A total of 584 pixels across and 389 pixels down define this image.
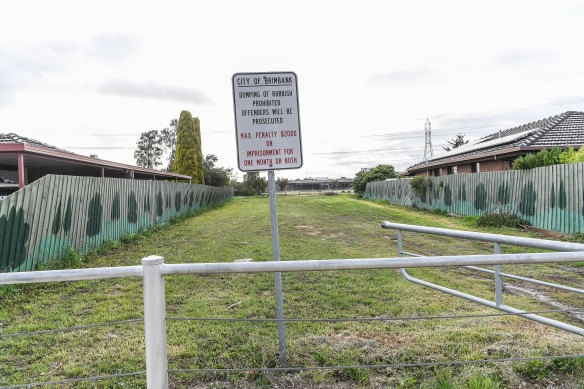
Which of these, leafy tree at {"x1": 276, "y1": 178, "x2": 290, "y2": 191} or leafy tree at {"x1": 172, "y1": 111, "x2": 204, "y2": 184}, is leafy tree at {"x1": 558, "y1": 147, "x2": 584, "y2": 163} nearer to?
leafy tree at {"x1": 172, "y1": 111, "x2": 204, "y2": 184}

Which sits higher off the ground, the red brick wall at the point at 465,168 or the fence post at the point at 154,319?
the red brick wall at the point at 465,168

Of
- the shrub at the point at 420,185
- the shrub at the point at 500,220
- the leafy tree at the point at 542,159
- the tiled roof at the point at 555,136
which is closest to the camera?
the leafy tree at the point at 542,159

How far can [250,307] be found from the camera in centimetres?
453

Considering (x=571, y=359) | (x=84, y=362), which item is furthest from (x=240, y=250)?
(x=571, y=359)

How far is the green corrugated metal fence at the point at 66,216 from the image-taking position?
586 centimetres

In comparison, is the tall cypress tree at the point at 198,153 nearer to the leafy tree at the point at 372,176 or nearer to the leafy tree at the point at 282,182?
the leafy tree at the point at 372,176

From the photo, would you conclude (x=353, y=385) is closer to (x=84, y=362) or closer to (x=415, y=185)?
(x=84, y=362)

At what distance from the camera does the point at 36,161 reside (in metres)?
13.6

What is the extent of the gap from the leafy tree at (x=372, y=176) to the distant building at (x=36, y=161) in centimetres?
2518

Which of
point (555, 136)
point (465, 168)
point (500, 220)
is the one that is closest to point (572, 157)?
point (500, 220)

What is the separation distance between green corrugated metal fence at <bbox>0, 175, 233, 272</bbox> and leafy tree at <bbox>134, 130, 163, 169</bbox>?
2141 inches

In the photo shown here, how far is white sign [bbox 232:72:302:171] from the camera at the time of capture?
297 cm

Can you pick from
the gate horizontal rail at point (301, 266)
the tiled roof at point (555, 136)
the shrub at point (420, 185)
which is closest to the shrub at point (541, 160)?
the tiled roof at point (555, 136)

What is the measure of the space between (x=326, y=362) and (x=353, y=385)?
1.28ft
